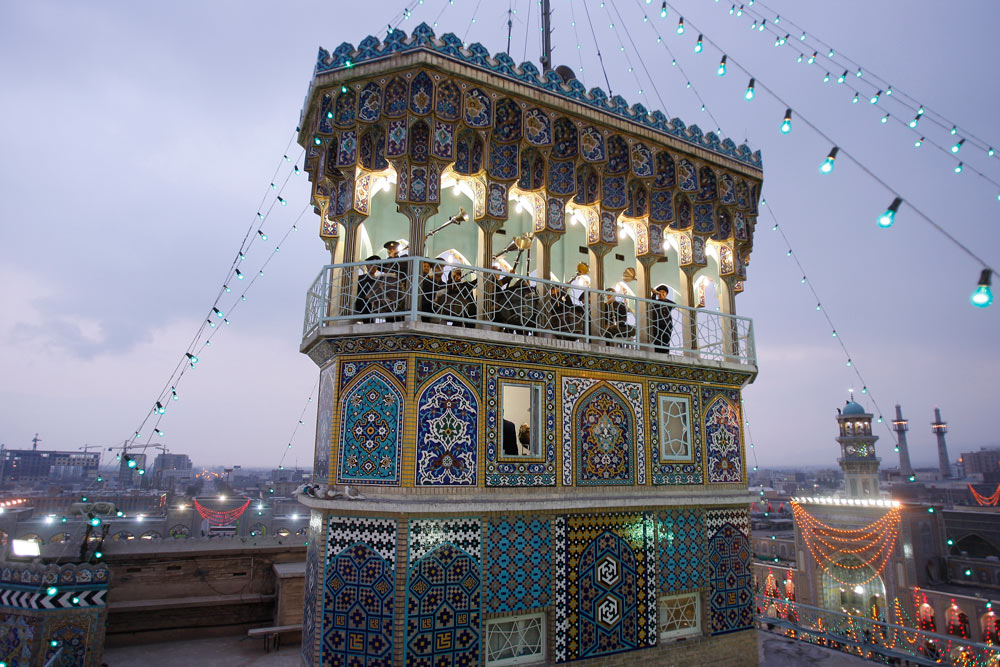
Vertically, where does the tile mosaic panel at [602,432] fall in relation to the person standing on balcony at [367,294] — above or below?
below

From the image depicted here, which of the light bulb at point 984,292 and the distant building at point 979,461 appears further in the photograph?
the distant building at point 979,461

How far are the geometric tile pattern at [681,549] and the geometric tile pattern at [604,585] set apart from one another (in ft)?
0.72

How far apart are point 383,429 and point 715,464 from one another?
5812 mm

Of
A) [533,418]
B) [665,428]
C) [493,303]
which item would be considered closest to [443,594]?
[533,418]

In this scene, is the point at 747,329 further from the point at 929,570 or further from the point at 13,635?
the point at 929,570

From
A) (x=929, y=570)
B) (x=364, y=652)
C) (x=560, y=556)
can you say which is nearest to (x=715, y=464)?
(x=560, y=556)

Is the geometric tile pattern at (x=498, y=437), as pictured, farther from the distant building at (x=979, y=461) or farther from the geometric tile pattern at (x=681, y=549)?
the distant building at (x=979, y=461)

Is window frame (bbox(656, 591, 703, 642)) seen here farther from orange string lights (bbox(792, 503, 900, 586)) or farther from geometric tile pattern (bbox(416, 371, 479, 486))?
orange string lights (bbox(792, 503, 900, 586))

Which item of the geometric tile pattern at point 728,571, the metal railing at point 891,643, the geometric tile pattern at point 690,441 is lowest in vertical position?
the metal railing at point 891,643

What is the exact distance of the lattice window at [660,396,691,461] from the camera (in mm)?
9602

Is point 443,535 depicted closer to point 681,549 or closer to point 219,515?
point 681,549

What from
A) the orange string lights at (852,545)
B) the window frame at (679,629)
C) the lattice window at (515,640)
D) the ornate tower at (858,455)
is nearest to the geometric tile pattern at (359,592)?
the lattice window at (515,640)

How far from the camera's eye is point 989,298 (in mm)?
5094

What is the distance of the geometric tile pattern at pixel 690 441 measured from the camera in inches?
369
